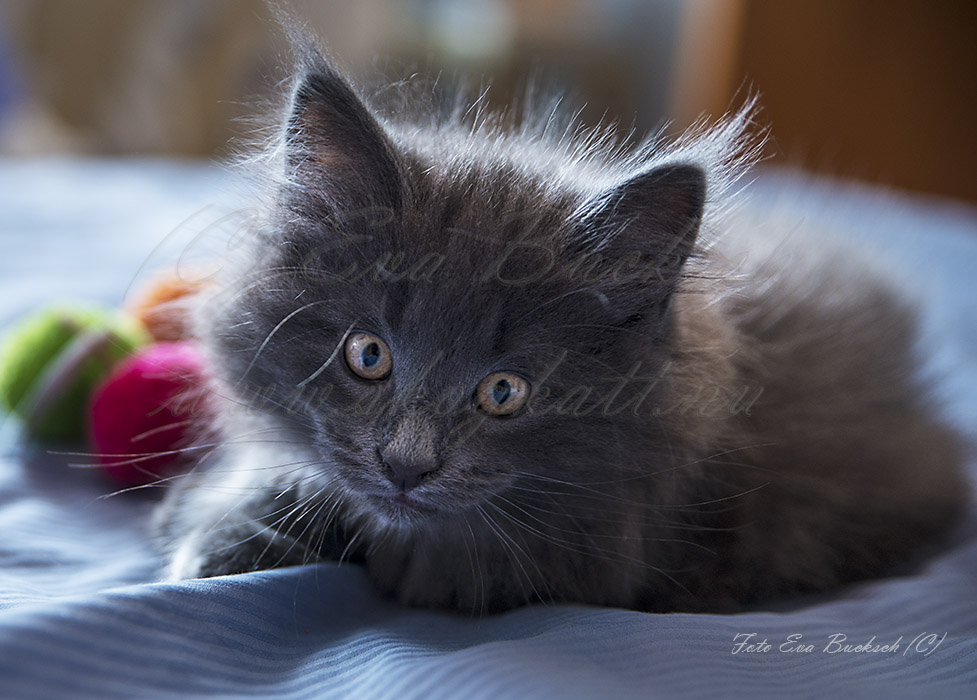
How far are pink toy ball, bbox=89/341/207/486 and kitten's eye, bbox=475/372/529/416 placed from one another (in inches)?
23.2

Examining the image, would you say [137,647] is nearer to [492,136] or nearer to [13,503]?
[13,503]

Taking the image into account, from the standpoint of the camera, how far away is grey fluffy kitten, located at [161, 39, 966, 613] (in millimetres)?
1077

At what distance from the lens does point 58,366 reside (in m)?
1.61

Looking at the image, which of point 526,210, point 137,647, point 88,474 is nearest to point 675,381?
point 526,210

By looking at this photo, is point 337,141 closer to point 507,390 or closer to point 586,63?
point 507,390

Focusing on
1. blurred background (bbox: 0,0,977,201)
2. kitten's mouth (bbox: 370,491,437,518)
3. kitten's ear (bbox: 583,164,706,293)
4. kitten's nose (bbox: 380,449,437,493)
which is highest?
blurred background (bbox: 0,0,977,201)

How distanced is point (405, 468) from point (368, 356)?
6.6 inches

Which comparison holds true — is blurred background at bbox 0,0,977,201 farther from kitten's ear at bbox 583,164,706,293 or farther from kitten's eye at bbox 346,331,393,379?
kitten's eye at bbox 346,331,393,379

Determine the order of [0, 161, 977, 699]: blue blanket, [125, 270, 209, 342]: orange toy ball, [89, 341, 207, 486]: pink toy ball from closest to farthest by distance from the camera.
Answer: [0, 161, 977, 699]: blue blanket < [89, 341, 207, 486]: pink toy ball < [125, 270, 209, 342]: orange toy ball

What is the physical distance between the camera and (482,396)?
1.08m

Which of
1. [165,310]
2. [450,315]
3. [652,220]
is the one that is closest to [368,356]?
[450,315]

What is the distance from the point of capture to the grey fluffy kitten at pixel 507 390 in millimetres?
1077

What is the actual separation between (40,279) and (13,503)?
1179 mm

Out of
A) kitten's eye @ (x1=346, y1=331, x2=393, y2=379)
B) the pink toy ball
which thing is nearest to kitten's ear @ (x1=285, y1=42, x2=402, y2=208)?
kitten's eye @ (x1=346, y1=331, x2=393, y2=379)
